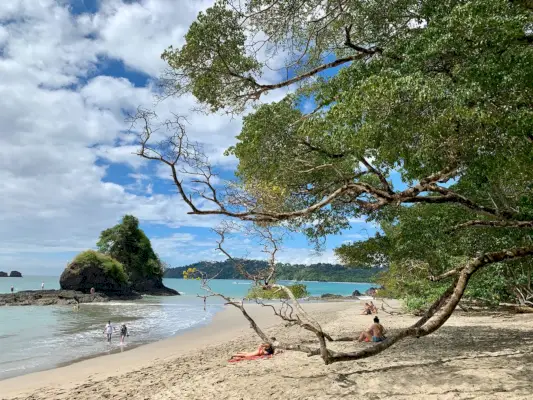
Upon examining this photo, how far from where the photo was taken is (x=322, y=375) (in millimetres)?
7660

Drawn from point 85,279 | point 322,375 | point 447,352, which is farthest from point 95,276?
point 447,352

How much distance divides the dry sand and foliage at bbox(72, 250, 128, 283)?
4236cm

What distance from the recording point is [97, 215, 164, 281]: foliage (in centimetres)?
6397

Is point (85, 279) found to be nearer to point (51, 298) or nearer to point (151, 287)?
point (51, 298)

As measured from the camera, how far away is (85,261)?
53375 millimetres

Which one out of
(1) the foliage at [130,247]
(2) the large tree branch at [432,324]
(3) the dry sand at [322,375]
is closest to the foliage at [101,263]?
(1) the foliage at [130,247]

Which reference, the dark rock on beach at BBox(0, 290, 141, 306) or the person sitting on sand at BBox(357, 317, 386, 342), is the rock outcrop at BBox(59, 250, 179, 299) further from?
the person sitting on sand at BBox(357, 317, 386, 342)

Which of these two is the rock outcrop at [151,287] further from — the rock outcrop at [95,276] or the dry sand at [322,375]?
the dry sand at [322,375]

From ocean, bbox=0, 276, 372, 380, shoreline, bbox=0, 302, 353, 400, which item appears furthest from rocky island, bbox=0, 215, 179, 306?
shoreline, bbox=0, 302, 353, 400

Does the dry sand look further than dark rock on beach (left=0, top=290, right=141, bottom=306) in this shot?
No

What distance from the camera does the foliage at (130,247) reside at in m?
64.0

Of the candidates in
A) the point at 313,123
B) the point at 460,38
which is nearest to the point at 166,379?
the point at 313,123

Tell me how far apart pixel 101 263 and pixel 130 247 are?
12.4 meters

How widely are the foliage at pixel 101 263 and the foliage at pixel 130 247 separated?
7.57 m
